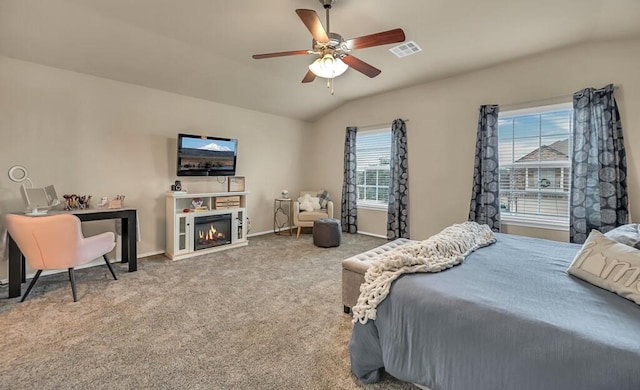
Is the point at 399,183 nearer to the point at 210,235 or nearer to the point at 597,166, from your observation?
the point at 597,166

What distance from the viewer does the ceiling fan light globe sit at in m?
2.48

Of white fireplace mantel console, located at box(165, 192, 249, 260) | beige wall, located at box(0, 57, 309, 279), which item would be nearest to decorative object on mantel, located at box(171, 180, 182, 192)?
→ white fireplace mantel console, located at box(165, 192, 249, 260)

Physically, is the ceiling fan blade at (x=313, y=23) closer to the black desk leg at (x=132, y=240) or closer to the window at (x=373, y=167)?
the black desk leg at (x=132, y=240)

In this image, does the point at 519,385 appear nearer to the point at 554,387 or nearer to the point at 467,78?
the point at 554,387

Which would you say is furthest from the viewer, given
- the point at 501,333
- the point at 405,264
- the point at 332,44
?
the point at 332,44

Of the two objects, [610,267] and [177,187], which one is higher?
[177,187]

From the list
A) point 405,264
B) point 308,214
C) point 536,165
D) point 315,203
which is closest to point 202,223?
point 308,214

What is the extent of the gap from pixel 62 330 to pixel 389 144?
4.99 m

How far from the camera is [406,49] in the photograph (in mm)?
3514

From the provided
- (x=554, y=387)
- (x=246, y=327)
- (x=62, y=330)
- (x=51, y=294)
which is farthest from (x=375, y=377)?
(x=51, y=294)

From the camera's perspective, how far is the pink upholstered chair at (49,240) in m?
2.43

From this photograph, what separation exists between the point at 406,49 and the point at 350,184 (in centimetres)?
270

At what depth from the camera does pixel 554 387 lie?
1.00 metres

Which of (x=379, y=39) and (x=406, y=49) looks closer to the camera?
(x=379, y=39)
